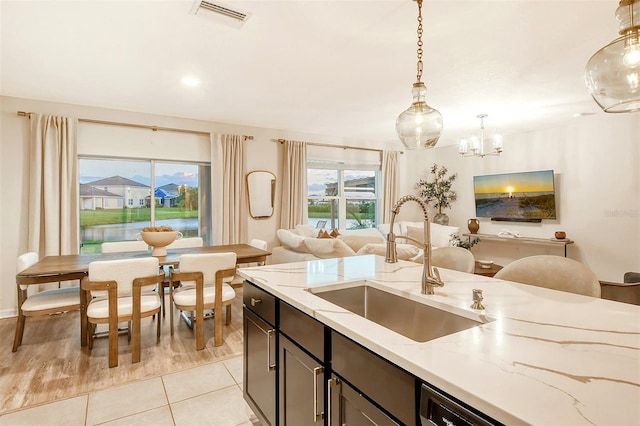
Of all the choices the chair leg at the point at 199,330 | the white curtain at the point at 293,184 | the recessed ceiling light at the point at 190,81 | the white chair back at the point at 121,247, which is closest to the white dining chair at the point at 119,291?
the chair leg at the point at 199,330

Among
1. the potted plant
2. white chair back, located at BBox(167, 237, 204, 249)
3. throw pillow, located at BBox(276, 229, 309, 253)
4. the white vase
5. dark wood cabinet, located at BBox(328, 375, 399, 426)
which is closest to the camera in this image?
dark wood cabinet, located at BBox(328, 375, 399, 426)

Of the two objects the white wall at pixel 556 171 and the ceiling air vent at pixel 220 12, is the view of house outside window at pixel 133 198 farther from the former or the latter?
the ceiling air vent at pixel 220 12

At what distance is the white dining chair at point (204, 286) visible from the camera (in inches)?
117

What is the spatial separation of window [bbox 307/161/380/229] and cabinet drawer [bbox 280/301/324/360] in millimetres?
4711

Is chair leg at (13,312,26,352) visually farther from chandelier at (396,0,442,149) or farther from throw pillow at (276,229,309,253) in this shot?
chandelier at (396,0,442,149)

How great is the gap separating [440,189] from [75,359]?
629cm

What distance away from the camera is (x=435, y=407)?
78cm

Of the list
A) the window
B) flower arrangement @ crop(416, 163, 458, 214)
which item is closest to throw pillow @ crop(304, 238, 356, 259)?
the window

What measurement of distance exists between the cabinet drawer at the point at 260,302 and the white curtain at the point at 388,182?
523cm

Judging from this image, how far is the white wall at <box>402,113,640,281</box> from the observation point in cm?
450

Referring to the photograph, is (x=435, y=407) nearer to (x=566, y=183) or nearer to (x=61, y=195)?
(x=61, y=195)

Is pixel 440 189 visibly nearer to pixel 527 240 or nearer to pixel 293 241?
pixel 527 240

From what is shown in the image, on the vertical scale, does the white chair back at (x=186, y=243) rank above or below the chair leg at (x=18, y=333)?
above

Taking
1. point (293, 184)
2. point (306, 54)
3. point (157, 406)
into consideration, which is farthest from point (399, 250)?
point (157, 406)
